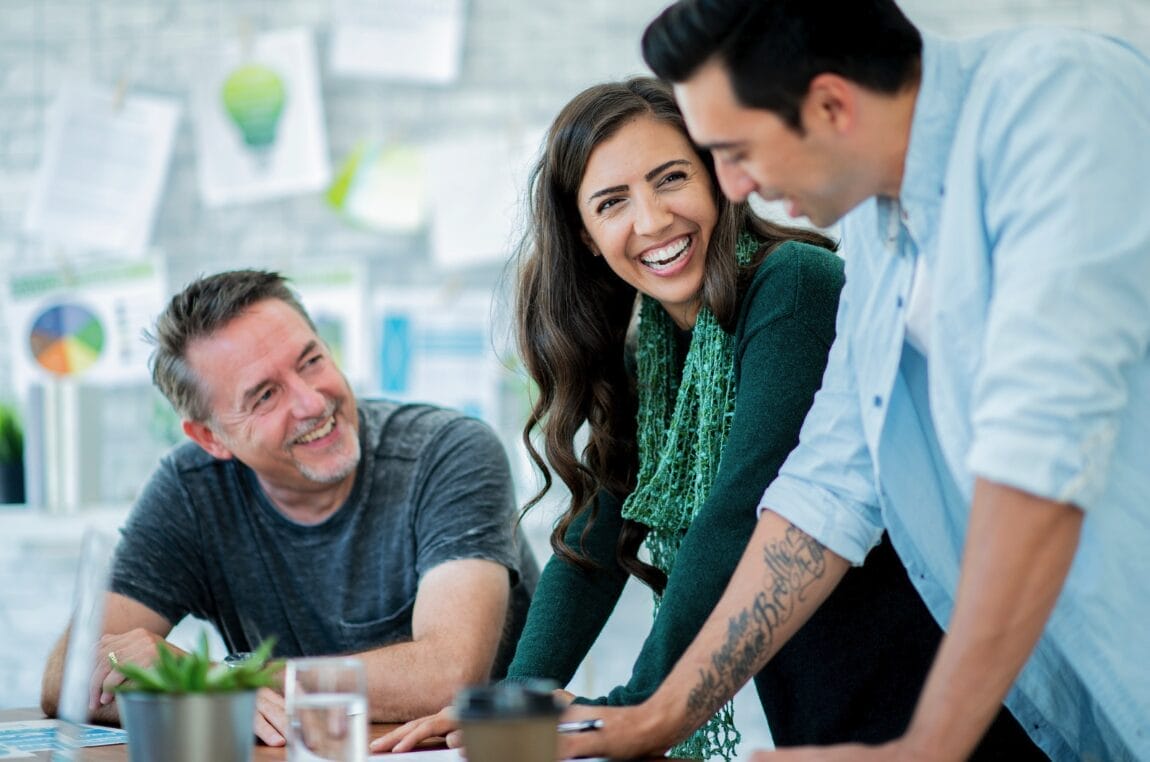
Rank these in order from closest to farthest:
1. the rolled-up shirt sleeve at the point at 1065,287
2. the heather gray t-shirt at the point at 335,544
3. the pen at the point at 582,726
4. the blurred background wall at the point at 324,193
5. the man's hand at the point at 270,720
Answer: the rolled-up shirt sleeve at the point at 1065,287
the pen at the point at 582,726
the man's hand at the point at 270,720
the heather gray t-shirt at the point at 335,544
the blurred background wall at the point at 324,193

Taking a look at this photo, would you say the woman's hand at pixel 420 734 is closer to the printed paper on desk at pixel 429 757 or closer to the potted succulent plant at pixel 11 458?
the printed paper on desk at pixel 429 757

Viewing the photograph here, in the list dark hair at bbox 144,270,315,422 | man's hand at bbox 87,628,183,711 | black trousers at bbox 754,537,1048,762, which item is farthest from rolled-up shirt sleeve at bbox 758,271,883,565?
dark hair at bbox 144,270,315,422

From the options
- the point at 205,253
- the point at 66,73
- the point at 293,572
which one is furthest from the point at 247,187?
the point at 293,572

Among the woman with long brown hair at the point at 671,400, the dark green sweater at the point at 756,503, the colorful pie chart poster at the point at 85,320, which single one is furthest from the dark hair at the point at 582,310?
the colorful pie chart poster at the point at 85,320

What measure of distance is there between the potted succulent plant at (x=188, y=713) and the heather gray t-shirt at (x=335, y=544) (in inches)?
36.4

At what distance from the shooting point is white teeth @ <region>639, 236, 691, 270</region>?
1.70m

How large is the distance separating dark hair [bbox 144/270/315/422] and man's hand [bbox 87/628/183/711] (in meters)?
0.43

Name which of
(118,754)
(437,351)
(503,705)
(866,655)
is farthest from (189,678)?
(437,351)

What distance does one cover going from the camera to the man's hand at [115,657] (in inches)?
69.5

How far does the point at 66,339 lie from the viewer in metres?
3.25

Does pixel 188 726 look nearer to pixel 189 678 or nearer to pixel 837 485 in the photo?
pixel 189 678

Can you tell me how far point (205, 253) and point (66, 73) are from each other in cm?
58

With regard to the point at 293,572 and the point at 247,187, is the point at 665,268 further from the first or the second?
the point at 247,187

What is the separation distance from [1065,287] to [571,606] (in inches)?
36.9
